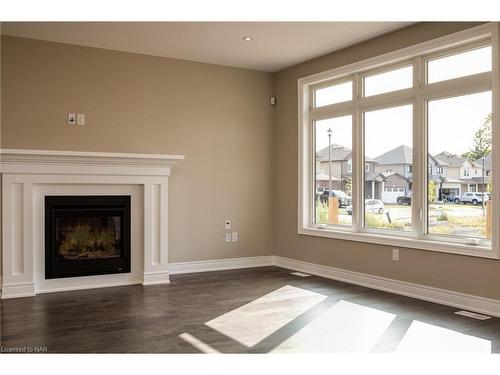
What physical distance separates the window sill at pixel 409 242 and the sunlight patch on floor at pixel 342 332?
885 millimetres

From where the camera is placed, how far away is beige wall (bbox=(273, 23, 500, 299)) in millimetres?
4508

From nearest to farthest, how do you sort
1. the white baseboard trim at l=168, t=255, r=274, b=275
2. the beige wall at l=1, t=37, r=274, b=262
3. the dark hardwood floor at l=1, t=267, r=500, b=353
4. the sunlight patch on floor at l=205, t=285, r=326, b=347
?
the dark hardwood floor at l=1, t=267, r=500, b=353
the sunlight patch on floor at l=205, t=285, r=326, b=347
the beige wall at l=1, t=37, r=274, b=262
the white baseboard trim at l=168, t=255, r=274, b=275

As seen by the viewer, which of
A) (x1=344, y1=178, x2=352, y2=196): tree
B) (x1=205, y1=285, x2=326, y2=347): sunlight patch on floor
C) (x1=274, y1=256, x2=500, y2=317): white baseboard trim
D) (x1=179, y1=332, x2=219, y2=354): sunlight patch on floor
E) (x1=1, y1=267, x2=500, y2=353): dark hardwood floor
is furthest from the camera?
(x1=344, y1=178, x2=352, y2=196): tree

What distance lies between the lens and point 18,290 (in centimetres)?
502

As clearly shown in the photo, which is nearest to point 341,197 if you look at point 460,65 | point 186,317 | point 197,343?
point 460,65

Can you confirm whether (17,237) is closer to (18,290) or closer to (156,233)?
(18,290)

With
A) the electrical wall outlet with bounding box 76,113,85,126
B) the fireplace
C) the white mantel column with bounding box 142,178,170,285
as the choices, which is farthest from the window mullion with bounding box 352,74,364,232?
the electrical wall outlet with bounding box 76,113,85,126

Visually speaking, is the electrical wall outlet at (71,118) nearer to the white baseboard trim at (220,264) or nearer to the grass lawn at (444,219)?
the white baseboard trim at (220,264)

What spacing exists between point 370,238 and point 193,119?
2.66 m

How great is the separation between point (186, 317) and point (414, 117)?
2980 millimetres

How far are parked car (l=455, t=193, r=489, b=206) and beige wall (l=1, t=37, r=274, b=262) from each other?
289cm

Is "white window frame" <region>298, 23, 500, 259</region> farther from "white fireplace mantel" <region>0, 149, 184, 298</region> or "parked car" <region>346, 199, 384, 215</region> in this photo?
"white fireplace mantel" <region>0, 149, 184, 298</region>

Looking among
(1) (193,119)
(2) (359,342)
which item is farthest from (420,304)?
(1) (193,119)

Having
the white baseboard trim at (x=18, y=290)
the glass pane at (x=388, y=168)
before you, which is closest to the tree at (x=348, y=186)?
the glass pane at (x=388, y=168)
